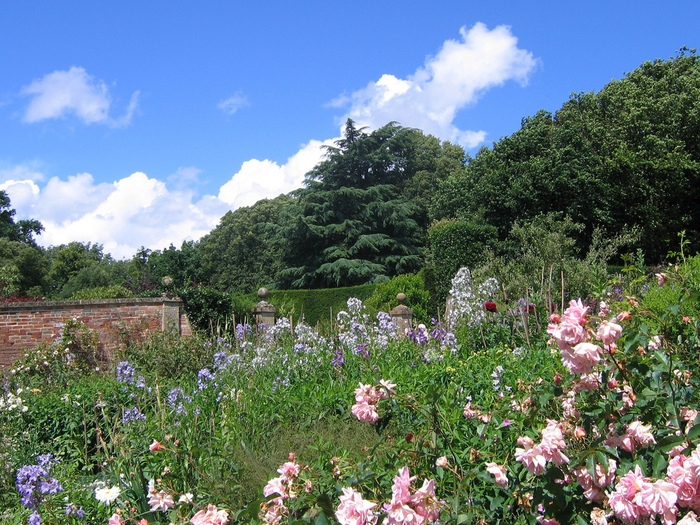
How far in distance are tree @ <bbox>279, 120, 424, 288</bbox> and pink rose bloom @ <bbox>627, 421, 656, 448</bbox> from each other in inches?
807

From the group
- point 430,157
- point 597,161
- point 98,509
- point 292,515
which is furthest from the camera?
point 430,157

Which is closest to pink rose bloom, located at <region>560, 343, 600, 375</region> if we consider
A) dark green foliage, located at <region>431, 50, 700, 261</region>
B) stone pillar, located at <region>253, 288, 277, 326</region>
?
stone pillar, located at <region>253, 288, 277, 326</region>

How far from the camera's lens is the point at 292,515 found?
1.88 metres

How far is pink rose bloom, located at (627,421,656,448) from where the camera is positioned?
167cm

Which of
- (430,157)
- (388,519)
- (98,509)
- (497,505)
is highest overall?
(430,157)

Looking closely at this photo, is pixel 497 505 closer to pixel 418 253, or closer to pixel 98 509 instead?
pixel 98 509

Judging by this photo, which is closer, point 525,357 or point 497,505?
point 497,505

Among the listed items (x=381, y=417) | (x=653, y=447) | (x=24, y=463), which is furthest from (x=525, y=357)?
(x=24, y=463)

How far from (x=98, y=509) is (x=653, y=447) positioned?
2.86 m

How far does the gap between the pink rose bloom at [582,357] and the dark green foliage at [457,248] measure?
13.4 m

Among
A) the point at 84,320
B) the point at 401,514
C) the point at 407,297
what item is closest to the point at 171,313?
the point at 84,320

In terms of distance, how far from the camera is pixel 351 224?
23906 millimetres

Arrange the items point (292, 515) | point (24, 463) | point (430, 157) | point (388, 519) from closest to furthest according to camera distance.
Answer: point (388, 519)
point (292, 515)
point (24, 463)
point (430, 157)

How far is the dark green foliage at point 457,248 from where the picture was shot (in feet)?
49.8
